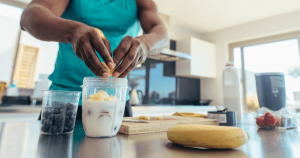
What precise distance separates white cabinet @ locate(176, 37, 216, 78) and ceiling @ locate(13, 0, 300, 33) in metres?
0.40

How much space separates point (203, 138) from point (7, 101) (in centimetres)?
263

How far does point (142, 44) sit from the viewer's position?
1.97ft

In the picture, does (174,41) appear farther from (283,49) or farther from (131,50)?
(131,50)

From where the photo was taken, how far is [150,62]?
11.2 ft

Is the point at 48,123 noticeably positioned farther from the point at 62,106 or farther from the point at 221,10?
the point at 221,10

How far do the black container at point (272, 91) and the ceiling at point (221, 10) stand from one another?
2.21m

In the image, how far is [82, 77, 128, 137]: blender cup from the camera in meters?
0.48

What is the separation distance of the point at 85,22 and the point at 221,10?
273cm

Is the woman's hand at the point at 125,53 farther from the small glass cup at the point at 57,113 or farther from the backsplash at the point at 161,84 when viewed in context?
the backsplash at the point at 161,84

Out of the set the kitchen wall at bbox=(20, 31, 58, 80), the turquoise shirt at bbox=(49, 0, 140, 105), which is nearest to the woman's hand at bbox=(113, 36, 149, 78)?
the turquoise shirt at bbox=(49, 0, 140, 105)

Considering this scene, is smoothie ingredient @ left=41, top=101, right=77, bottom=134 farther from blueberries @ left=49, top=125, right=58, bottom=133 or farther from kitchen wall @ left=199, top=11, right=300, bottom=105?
kitchen wall @ left=199, top=11, right=300, bottom=105

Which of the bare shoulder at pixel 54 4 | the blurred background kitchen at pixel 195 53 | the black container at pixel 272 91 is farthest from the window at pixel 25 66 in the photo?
the black container at pixel 272 91

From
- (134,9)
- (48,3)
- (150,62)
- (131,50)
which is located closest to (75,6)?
(48,3)

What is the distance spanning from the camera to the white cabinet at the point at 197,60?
11.5ft
